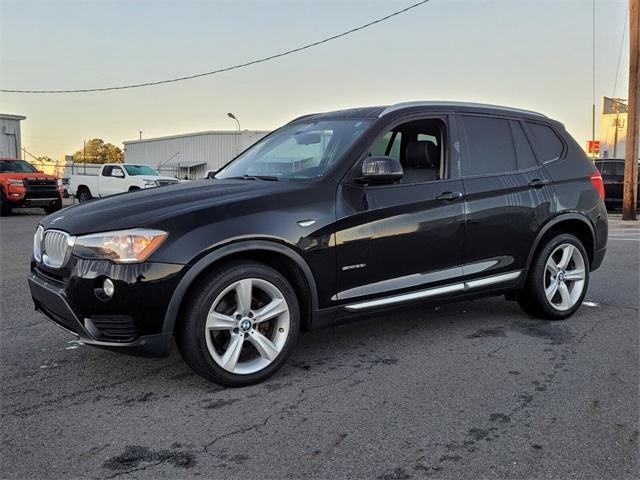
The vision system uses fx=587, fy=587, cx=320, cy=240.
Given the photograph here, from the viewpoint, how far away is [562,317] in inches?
209

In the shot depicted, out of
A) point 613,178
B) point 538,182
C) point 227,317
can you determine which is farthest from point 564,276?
point 613,178

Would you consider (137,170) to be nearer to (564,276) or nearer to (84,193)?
(84,193)

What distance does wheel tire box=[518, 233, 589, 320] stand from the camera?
510 cm

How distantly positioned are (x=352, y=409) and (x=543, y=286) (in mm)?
2575

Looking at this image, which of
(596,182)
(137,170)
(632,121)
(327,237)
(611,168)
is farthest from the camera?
(137,170)

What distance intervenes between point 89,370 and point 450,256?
2.72m

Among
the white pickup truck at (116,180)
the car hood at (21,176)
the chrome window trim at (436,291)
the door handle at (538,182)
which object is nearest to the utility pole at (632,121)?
the door handle at (538,182)

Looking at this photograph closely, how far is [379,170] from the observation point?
399cm

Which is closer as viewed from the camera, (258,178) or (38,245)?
(38,245)

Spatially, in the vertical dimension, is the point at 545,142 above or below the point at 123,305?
above

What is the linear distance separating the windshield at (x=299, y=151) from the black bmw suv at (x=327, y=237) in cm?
2

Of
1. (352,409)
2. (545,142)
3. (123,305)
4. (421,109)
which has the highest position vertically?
(421,109)

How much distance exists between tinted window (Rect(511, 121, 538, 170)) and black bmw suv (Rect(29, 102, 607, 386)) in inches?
0.5

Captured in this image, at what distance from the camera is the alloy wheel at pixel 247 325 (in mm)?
3561
